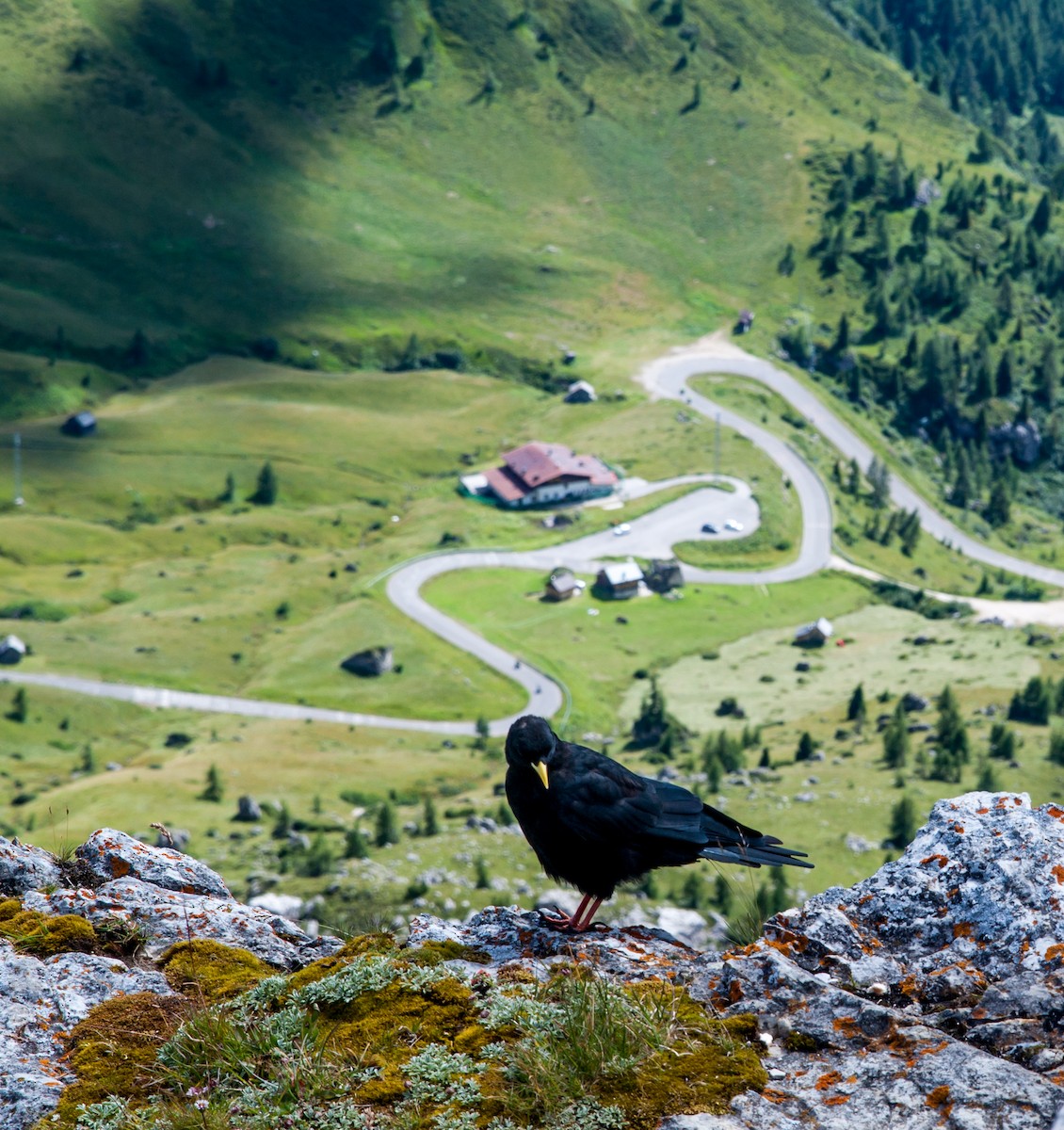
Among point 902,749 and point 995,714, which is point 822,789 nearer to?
point 902,749

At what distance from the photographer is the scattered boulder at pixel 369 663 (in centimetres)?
16188

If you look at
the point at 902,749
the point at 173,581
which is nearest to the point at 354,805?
the point at 902,749

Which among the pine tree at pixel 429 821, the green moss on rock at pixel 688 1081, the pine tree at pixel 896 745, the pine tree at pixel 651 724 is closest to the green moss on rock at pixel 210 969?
the green moss on rock at pixel 688 1081

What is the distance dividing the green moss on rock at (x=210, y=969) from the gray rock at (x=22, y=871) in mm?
1984

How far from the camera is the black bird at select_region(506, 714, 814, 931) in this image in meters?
14.3

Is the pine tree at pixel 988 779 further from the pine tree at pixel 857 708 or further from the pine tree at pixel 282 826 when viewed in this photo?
the pine tree at pixel 282 826

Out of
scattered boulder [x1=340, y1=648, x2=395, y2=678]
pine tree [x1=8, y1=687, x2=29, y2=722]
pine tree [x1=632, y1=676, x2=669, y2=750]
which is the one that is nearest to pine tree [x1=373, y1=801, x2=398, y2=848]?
pine tree [x1=632, y1=676, x2=669, y2=750]

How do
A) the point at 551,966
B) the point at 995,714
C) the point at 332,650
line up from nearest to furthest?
the point at 551,966 < the point at 995,714 < the point at 332,650

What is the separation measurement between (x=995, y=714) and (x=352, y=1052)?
489ft

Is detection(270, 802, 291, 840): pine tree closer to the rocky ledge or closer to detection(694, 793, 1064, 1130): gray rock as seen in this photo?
the rocky ledge

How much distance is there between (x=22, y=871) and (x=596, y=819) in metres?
6.16

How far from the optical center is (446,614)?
176250 mm

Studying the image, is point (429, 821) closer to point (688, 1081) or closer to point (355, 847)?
point (355, 847)

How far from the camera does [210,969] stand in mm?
13055
